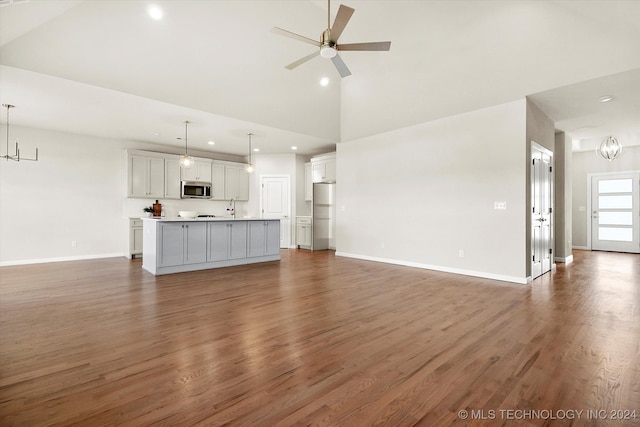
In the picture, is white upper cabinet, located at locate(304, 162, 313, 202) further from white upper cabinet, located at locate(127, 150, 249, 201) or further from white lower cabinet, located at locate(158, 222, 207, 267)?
white lower cabinet, located at locate(158, 222, 207, 267)

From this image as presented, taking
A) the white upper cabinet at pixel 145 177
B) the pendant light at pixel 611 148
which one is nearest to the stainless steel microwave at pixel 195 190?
the white upper cabinet at pixel 145 177

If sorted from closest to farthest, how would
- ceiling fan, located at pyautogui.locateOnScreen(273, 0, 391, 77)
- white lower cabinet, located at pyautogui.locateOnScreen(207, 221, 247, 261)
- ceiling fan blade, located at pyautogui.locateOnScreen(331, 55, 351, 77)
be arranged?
ceiling fan, located at pyautogui.locateOnScreen(273, 0, 391, 77), ceiling fan blade, located at pyautogui.locateOnScreen(331, 55, 351, 77), white lower cabinet, located at pyautogui.locateOnScreen(207, 221, 247, 261)

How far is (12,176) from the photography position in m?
5.91

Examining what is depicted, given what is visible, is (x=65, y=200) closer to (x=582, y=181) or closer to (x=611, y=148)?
(x=611, y=148)

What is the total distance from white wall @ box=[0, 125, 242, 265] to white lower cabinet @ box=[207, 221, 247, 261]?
2847mm

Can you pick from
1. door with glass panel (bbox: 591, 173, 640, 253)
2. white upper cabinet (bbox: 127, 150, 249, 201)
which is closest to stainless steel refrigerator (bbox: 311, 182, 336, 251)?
white upper cabinet (bbox: 127, 150, 249, 201)

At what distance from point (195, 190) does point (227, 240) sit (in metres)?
2.83

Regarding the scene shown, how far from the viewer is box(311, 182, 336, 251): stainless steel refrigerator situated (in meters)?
8.52

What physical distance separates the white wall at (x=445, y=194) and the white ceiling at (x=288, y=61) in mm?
389

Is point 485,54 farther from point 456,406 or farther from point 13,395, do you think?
point 13,395

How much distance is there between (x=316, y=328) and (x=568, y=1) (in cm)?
442

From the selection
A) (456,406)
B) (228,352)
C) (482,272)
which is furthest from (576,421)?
(482,272)

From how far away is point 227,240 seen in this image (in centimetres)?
592

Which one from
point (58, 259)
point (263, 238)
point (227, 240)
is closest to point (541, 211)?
point (263, 238)
